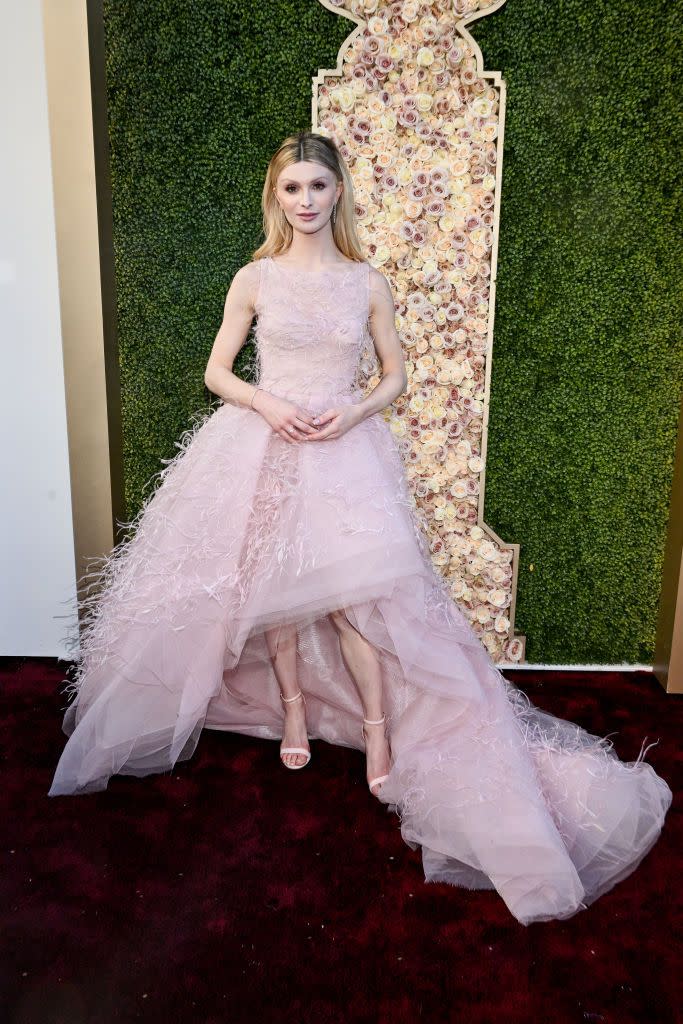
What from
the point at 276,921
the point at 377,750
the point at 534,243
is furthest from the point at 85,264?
the point at 276,921

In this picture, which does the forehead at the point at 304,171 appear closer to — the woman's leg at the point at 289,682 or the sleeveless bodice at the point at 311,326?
the sleeveless bodice at the point at 311,326

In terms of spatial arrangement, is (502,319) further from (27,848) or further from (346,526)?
(27,848)

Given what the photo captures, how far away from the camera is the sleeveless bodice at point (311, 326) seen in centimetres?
232

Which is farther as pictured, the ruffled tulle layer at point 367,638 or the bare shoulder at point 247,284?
the bare shoulder at point 247,284

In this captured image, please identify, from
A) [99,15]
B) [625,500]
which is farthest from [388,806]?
[99,15]

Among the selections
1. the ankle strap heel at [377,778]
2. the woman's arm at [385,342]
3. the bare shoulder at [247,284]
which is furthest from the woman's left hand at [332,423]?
the ankle strap heel at [377,778]

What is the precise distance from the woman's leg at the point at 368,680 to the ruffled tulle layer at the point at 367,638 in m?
0.06

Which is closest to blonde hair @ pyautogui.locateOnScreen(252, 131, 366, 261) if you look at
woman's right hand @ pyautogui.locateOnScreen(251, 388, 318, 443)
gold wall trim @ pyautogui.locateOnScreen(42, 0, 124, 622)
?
woman's right hand @ pyautogui.locateOnScreen(251, 388, 318, 443)

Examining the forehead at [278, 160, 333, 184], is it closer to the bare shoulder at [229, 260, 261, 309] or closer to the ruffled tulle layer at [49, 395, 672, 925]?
the bare shoulder at [229, 260, 261, 309]

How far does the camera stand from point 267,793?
7.70 ft

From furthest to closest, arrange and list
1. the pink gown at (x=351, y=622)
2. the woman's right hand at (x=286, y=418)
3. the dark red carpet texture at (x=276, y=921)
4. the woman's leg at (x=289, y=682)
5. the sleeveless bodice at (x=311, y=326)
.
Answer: the woman's leg at (x=289, y=682)
the sleeveless bodice at (x=311, y=326)
the woman's right hand at (x=286, y=418)
the pink gown at (x=351, y=622)
the dark red carpet texture at (x=276, y=921)

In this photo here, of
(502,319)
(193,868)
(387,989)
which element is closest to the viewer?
(387,989)

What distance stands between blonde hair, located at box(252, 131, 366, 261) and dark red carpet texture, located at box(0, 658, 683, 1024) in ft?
5.57

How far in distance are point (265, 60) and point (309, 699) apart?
2332mm
